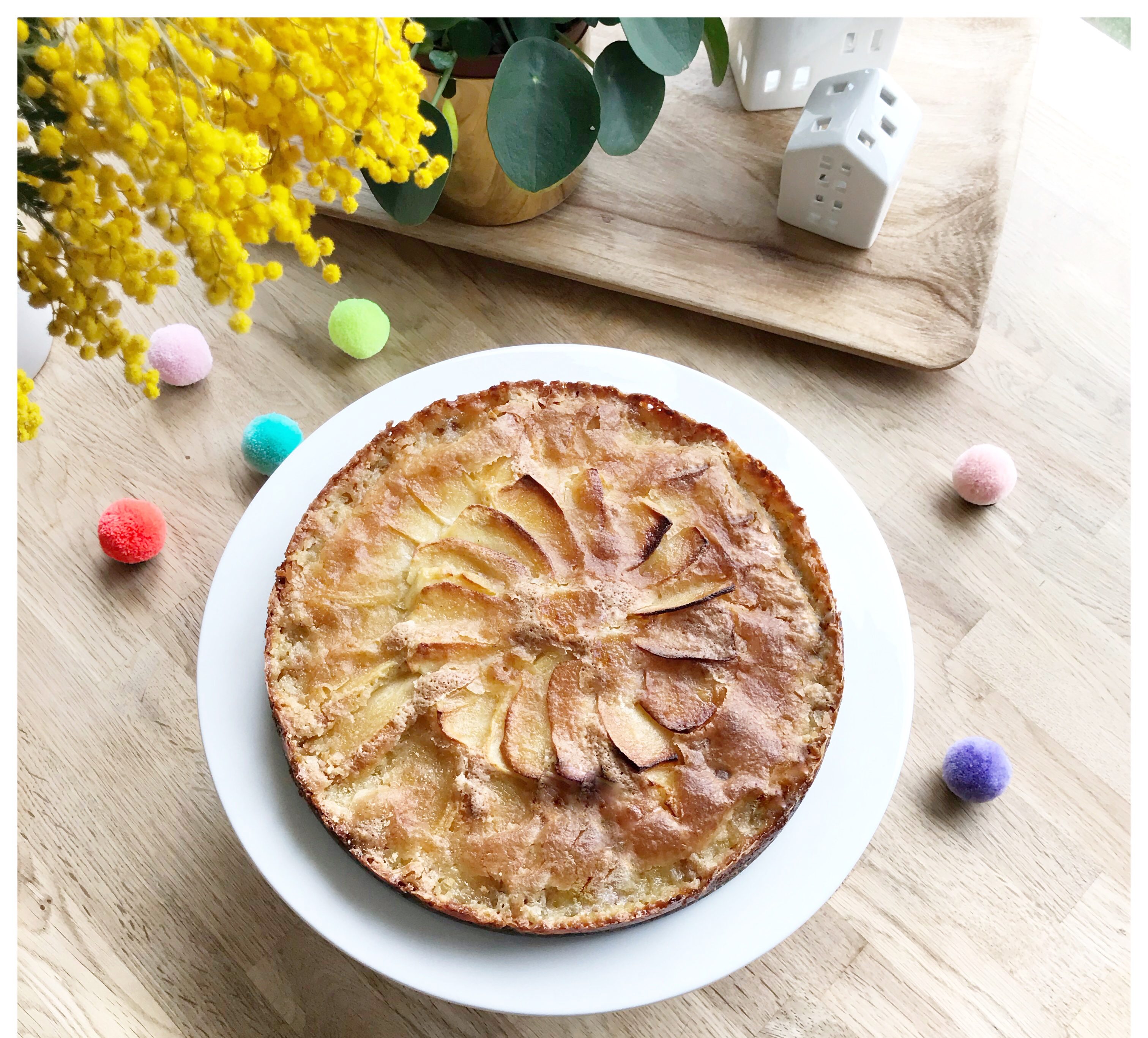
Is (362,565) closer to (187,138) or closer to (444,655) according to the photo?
(444,655)

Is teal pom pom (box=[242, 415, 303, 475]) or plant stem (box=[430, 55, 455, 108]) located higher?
plant stem (box=[430, 55, 455, 108])

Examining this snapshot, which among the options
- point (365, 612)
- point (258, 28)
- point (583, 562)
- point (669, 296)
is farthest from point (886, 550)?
point (258, 28)

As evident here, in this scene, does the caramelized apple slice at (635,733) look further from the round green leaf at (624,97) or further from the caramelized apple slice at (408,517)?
the round green leaf at (624,97)

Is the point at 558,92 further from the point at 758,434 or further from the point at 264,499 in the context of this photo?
the point at 264,499

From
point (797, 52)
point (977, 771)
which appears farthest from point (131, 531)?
point (797, 52)

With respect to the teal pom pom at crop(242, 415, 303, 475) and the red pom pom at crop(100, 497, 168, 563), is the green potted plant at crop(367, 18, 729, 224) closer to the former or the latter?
the teal pom pom at crop(242, 415, 303, 475)

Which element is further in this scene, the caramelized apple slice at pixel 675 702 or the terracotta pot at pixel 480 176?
the terracotta pot at pixel 480 176

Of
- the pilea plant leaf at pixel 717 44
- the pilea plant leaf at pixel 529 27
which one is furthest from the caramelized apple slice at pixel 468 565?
the pilea plant leaf at pixel 717 44

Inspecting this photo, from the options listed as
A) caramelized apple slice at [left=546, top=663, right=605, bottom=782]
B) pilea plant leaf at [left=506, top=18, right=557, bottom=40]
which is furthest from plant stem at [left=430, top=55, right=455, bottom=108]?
caramelized apple slice at [left=546, top=663, right=605, bottom=782]
